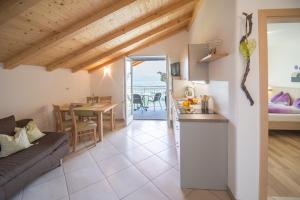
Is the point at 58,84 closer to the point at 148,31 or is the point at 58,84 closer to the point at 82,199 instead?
the point at 148,31

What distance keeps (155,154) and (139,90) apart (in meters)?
6.69

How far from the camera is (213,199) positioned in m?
2.04

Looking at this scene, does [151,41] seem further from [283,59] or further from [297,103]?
[297,103]

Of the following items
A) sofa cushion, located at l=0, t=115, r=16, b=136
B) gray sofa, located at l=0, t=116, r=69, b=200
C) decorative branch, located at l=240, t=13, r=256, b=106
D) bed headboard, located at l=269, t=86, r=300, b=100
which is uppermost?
decorative branch, located at l=240, t=13, r=256, b=106

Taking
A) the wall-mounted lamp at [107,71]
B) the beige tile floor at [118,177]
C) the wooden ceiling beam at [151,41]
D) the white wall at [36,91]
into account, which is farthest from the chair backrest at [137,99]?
the beige tile floor at [118,177]

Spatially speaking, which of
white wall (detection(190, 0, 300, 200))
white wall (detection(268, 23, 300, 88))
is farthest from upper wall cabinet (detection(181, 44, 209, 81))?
white wall (detection(268, 23, 300, 88))

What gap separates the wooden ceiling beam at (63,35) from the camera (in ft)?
9.01

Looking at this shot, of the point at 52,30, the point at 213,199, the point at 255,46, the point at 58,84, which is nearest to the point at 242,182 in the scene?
the point at 213,199

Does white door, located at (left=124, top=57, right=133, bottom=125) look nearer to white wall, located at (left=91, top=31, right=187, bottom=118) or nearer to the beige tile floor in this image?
white wall, located at (left=91, top=31, right=187, bottom=118)

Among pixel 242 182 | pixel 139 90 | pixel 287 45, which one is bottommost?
pixel 242 182

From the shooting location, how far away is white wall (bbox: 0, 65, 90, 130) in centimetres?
323

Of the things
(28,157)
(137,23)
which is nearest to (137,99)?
(137,23)

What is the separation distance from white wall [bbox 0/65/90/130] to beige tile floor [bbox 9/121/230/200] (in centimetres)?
138

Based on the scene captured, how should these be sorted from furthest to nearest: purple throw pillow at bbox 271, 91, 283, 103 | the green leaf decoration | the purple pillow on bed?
1. purple throw pillow at bbox 271, 91, 283, 103
2. the purple pillow on bed
3. the green leaf decoration
